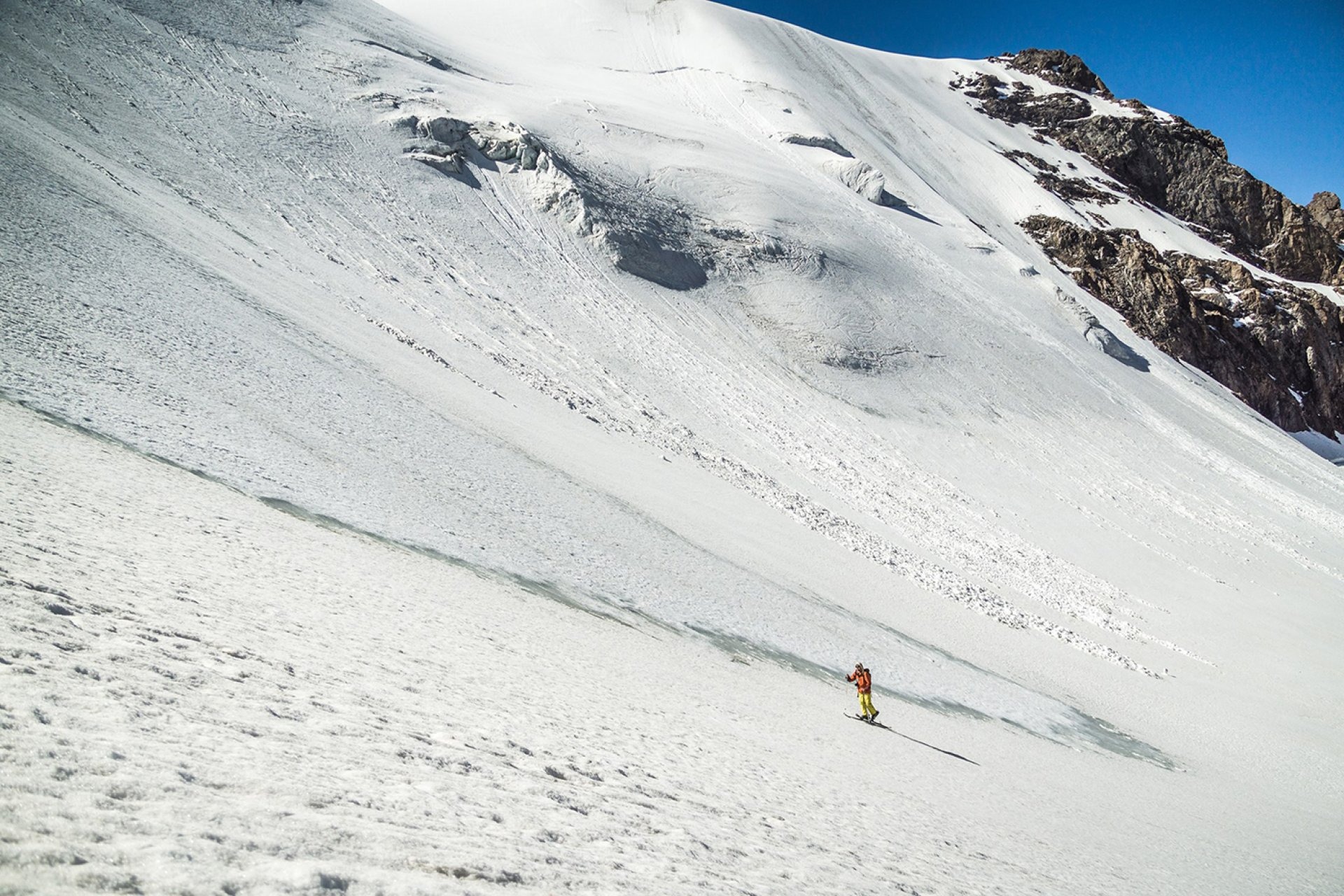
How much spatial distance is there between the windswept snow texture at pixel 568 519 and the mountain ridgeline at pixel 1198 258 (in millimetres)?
21036

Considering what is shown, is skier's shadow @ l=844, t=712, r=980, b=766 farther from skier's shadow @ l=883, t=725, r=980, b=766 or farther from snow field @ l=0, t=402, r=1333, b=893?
snow field @ l=0, t=402, r=1333, b=893

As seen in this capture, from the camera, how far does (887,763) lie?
32.6 feet

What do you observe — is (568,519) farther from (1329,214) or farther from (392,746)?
(1329,214)

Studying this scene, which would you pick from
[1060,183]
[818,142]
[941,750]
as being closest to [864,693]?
[941,750]

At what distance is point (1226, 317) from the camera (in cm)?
7931

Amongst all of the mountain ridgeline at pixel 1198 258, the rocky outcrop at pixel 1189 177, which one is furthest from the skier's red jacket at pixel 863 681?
the rocky outcrop at pixel 1189 177

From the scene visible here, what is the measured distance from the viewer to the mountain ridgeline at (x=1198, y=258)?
73.6 metres

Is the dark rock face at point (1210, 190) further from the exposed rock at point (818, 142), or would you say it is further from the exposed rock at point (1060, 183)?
the exposed rock at point (818, 142)

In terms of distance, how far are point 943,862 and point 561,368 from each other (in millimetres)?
24882

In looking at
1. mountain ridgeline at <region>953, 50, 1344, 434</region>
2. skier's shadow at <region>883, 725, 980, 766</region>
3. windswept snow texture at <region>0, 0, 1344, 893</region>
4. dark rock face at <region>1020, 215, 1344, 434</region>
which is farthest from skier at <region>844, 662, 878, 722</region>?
mountain ridgeline at <region>953, 50, 1344, 434</region>

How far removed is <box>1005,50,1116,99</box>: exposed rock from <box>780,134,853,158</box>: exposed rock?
269 feet

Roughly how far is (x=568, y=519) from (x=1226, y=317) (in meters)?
88.6

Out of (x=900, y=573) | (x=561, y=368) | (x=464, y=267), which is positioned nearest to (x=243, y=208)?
(x=464, y=267)

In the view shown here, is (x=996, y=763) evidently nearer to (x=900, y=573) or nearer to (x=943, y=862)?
(x=943, y=862)
